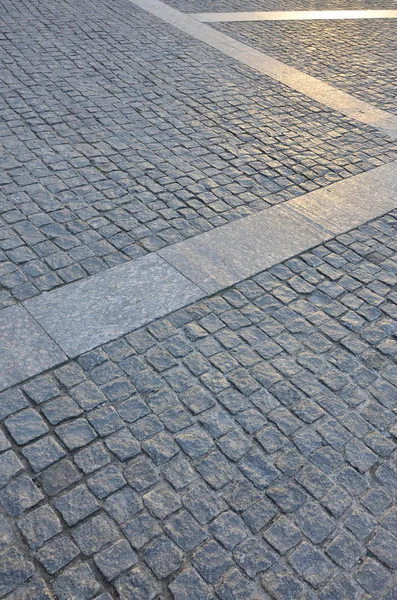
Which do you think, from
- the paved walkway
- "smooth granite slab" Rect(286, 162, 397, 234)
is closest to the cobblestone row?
the paved walkway

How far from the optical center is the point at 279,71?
870 cm

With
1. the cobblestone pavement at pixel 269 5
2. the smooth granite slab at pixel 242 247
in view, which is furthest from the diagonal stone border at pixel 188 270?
the cobblestone pavement at pixel 269 5

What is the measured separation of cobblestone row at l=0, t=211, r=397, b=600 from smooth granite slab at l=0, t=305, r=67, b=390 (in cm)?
11

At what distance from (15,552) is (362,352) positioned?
2.61 m

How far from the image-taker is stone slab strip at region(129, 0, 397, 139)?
7582 mm

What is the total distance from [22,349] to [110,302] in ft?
2.43

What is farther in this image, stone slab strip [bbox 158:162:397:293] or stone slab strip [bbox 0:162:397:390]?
stone slab strip [bbox 158:162:397:293]

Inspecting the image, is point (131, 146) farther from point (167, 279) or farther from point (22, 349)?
point (22, 349)

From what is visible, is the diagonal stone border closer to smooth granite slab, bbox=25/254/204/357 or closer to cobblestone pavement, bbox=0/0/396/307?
smooth granite slab, bbox=25/254/204/357

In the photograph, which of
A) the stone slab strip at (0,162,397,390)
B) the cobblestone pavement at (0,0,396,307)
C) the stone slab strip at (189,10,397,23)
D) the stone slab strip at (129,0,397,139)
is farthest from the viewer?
the stone slab strip at (189,10,397,23)

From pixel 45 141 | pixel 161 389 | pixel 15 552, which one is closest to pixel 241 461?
pixel 161 389

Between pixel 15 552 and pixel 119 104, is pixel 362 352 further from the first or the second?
pixel 119 104

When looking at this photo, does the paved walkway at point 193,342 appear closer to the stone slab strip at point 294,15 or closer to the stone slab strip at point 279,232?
the stone slab strip at point 279,232

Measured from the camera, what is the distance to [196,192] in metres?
5.63
